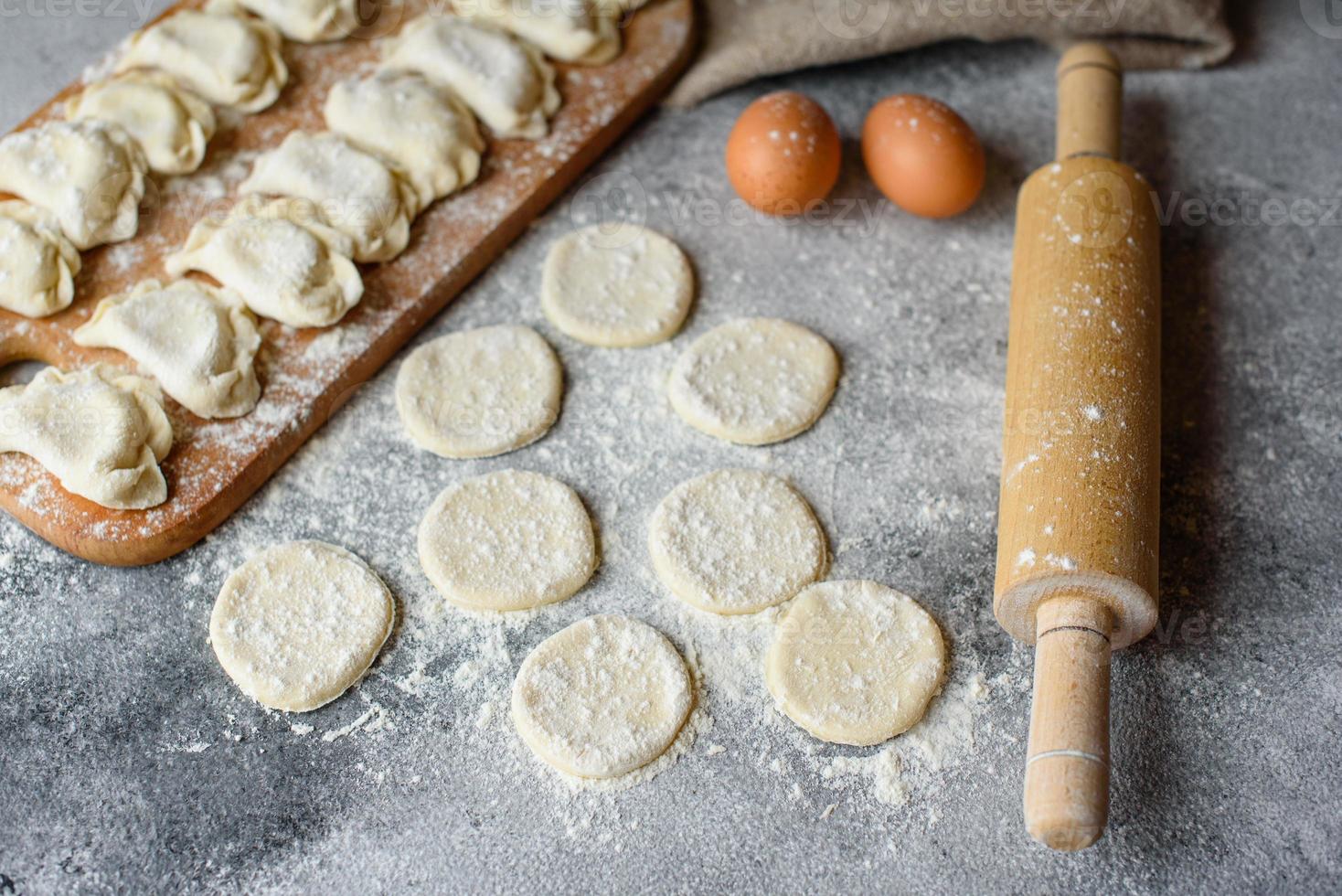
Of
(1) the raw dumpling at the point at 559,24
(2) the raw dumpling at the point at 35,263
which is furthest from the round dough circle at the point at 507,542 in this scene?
(1) the raw dumpling at the point at 559,24

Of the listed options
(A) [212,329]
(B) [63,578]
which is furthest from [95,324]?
(B) [63,578]

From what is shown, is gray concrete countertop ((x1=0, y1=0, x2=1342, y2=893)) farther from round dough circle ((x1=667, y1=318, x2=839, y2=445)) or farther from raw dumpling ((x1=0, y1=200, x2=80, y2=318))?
raw dumpling ((x1=0, y1=200, x2=80, y2=318))

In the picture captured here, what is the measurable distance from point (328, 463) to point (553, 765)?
2.16ft

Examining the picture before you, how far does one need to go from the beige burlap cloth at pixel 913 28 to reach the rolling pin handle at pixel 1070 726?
1316 millimetres

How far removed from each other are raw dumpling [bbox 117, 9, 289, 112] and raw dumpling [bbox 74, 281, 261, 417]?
1.61 ft

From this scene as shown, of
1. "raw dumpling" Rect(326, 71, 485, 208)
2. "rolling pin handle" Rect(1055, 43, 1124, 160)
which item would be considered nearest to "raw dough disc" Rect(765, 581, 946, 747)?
"rolling pin handle" Rect(1055, 43, 1124, 160)

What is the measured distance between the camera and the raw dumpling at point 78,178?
192cm

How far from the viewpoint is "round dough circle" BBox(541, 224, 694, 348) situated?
199 cm

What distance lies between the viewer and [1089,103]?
2.08 metres

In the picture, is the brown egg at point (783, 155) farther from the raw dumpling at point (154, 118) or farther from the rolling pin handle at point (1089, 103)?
the raw dumpling at point (154, 118)

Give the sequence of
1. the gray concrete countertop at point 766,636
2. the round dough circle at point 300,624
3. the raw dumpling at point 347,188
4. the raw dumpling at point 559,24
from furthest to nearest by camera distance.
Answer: the raw dumpling at point 559,24
the raw dumpling at point 347,188
the round dough circle at point 300,624
the gray concrete countertop at point 766,636

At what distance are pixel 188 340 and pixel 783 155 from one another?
107 cm

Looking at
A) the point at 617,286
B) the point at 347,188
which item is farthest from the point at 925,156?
the point at 347,188

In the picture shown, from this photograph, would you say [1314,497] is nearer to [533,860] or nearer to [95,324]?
[533,860]
